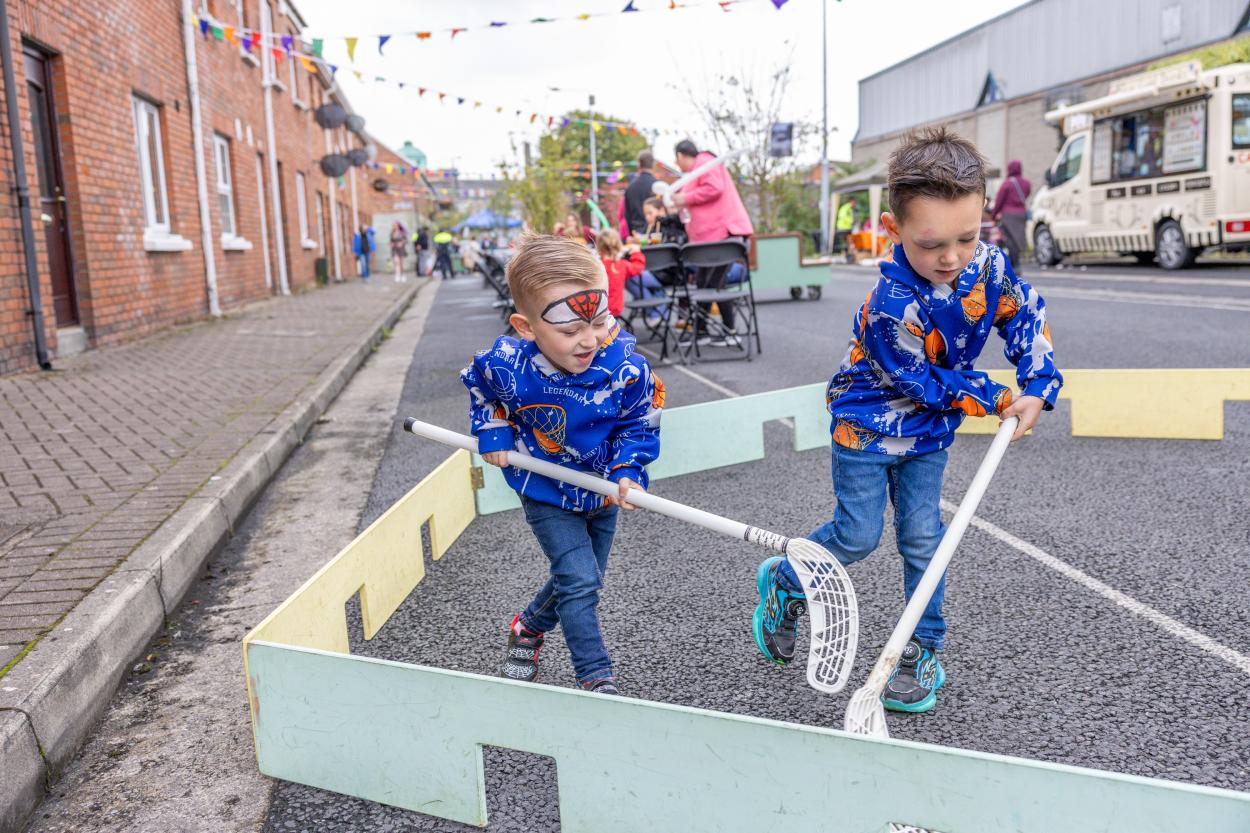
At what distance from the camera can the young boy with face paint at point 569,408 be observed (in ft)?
8.39

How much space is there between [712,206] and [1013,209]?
1026 centimetres

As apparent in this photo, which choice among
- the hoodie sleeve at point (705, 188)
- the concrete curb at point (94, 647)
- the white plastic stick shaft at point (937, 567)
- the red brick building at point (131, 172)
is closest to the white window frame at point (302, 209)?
the red brick building at point (131, 172)

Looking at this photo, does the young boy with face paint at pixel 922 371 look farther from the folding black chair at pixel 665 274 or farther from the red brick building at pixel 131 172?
the red brick building at pixel 131 172

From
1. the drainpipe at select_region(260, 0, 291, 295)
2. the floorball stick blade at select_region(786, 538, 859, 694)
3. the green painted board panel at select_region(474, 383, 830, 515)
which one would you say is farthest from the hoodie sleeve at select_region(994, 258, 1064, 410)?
the drainpipe at select_region(260, 0, 291, 295)

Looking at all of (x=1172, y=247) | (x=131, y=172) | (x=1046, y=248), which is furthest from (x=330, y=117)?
(x=1172, y=247)

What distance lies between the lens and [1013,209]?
18281mm

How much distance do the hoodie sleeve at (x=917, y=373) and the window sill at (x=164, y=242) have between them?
1081cm

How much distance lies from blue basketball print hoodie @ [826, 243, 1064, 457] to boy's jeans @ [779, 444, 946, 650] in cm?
5

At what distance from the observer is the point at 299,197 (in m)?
23.9

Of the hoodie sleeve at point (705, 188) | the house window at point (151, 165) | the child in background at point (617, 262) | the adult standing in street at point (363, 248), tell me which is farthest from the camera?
the adult standing in street at point (363, 248)

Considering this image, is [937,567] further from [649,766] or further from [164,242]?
[164,242]

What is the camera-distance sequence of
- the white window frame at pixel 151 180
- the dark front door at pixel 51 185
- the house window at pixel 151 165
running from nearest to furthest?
the dark front door at pixel 51 185, the white window frame at pixel 151 180, the house window at pixel 151 165

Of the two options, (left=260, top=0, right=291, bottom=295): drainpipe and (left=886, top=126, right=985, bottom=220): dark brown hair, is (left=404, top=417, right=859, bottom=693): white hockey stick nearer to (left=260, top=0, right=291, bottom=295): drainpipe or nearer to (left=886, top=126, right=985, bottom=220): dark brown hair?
(left=886, top=126, right=985, bottom=220): dark brown hair

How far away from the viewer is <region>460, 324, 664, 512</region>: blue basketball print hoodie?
2.60m
